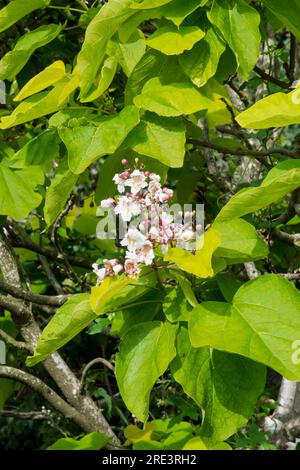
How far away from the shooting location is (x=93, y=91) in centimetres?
144

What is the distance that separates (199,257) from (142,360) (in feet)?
0.77

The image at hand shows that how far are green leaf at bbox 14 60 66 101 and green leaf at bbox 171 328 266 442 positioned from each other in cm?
57

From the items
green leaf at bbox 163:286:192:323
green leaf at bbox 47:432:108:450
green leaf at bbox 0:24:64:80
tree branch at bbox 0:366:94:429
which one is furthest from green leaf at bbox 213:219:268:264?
tree branch at bbox 0:366:94:429

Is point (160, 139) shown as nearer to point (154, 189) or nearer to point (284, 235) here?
point (154, 189)

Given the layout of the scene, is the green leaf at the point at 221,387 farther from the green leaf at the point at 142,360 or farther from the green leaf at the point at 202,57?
the green leaf at the point at 202,57

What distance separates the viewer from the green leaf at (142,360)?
1.30m

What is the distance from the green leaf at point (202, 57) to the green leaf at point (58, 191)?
0.91ft

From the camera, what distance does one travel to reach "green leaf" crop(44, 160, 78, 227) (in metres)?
1.40

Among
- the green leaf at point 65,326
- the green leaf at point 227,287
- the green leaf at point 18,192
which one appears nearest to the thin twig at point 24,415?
the green leaf at point 18,192

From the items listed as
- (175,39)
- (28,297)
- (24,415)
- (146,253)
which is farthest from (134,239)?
(24,415)

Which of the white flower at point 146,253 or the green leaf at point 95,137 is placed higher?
the green leaf at point 95,137

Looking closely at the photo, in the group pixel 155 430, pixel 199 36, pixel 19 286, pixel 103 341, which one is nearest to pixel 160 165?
pixel 199 36

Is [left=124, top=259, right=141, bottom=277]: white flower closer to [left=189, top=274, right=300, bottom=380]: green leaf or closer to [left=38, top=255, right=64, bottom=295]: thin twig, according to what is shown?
[left=189, top=274, right=300, bottom=380]: green leaf

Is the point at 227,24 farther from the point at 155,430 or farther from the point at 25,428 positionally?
the point at 25,428
